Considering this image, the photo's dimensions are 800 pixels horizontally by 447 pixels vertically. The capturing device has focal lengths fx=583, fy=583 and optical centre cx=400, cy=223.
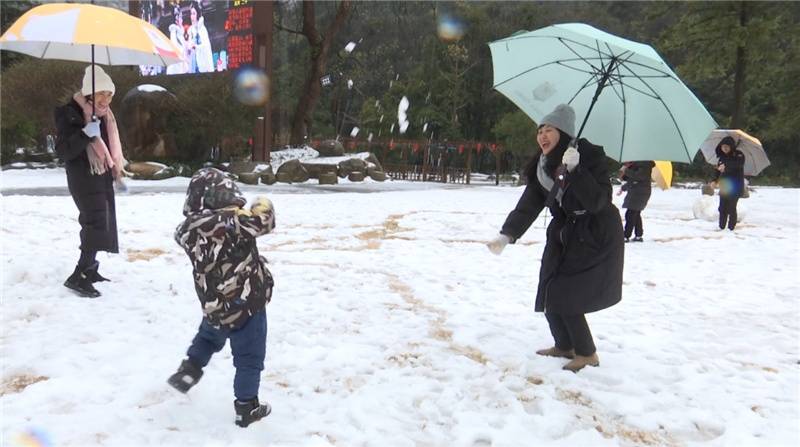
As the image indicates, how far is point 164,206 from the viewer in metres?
10.8

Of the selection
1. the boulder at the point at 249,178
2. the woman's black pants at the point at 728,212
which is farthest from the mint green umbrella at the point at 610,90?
the boulder at the point at 249,178

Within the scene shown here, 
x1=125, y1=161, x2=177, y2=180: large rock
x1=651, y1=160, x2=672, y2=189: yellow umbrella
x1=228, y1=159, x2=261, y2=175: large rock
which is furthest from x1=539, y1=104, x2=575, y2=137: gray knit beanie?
x1=125, y1=161, x2=177, y2=180: large rock

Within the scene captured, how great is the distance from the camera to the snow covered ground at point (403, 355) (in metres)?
2.86

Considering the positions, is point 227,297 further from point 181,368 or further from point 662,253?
point 662,253

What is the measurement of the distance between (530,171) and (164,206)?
8.87 meters

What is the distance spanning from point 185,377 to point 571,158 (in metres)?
2.25

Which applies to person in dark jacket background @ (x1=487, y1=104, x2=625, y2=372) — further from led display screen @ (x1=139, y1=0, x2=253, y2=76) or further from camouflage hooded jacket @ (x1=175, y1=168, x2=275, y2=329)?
led display screen @ (x1=139, y1=0, x2=253, y2=76)

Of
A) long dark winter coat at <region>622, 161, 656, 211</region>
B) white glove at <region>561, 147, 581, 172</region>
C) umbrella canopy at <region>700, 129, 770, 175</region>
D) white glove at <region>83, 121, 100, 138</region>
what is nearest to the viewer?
white glove at <region>561, 147, 581, 172</region>

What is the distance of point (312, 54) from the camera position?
23.5 m

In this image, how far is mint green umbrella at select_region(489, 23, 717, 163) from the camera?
3.50 m

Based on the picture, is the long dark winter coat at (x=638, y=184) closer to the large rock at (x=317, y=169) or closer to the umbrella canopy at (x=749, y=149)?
the umbrella canopy at (x=749, y=149)

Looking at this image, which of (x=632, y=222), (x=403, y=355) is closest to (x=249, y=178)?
(x=632, y=222)

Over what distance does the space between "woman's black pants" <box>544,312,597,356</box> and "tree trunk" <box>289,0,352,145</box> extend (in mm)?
20658

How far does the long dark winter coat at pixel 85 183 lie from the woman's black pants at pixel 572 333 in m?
3.37
